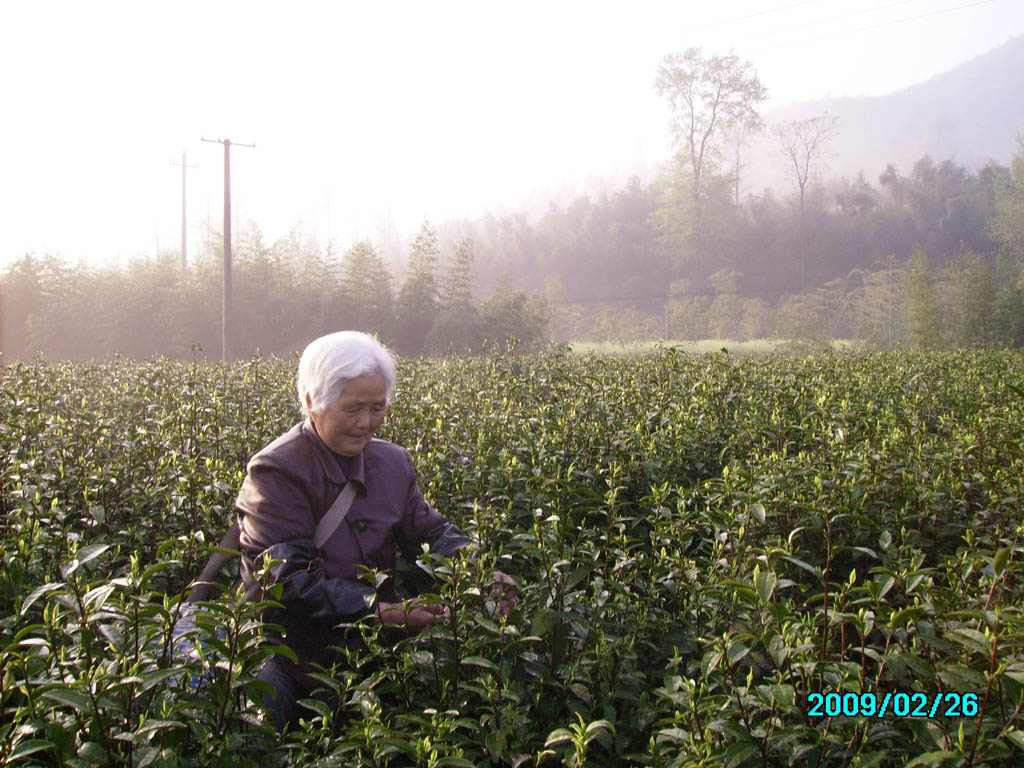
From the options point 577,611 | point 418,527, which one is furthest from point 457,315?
point 577,611

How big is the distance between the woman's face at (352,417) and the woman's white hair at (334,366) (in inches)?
0.9

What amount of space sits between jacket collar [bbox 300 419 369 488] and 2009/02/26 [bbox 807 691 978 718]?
1.42m

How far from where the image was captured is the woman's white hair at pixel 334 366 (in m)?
2.23

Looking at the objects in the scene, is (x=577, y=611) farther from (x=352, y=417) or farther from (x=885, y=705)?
(x=352, y=417)

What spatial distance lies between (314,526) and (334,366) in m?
0.50

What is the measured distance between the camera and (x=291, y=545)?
2.04 meters

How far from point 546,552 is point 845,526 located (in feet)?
5.33

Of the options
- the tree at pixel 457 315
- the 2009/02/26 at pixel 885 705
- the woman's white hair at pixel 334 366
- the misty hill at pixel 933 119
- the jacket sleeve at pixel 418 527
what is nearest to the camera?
the 2009/02/26 at pixel 885 705

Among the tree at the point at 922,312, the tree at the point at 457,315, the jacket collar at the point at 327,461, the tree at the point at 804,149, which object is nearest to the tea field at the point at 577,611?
the jacket collar at the point at 327,461

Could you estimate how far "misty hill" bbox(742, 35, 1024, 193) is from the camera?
8875cm

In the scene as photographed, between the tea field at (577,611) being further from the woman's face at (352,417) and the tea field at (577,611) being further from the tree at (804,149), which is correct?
the tree at (804,149)

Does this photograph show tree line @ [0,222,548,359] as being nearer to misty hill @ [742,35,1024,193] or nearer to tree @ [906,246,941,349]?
tree @ [906,246,941,349]

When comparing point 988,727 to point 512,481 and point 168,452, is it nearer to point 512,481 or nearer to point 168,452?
point 512,481

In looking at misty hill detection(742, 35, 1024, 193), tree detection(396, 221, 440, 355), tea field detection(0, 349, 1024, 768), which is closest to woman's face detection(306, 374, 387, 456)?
tea field detection(0, 349, 1024, 768)
